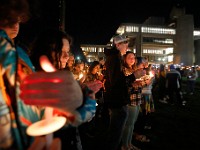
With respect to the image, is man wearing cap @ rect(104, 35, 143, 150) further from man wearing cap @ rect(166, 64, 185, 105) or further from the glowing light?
man wearing cap @ rect(166, 64, 185, 105)

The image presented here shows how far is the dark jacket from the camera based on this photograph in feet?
11.4

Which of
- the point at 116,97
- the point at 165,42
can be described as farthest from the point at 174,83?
the point at 165,42

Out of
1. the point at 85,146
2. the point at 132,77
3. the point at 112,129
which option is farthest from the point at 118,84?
the point at 85,146

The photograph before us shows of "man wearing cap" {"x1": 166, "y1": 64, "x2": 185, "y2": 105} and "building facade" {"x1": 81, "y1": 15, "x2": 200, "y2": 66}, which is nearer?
"man wearing cap" {"x1": 166, "y1": 64, "x2": 185, "y2": 105}

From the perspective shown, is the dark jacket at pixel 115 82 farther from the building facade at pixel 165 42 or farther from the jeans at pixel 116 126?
the building facade at pixel 165 42

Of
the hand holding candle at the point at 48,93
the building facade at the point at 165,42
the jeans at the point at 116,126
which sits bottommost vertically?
the jeans at the point at 116,126

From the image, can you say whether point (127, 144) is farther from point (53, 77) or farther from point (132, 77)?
point (53, 77)

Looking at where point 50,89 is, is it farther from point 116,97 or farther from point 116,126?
point 116,126

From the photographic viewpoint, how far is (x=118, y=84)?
3492 millimetres

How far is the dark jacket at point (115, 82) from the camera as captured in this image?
347 centimetres

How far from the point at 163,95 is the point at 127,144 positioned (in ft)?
28.5

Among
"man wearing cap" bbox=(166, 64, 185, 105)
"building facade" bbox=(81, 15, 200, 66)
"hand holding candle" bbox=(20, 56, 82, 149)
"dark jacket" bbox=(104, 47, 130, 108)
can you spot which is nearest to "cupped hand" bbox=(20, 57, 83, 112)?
"hand holding candle" bbox=(20, 56, 82, 149)

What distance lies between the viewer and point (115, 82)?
3475mm

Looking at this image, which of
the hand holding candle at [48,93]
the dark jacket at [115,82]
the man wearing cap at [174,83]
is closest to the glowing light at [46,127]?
the hand holding candle at [48,93]
